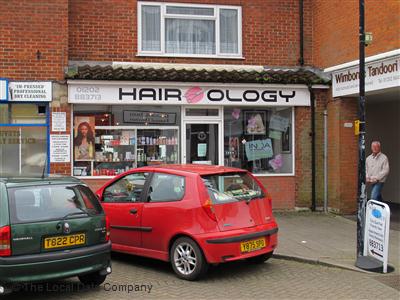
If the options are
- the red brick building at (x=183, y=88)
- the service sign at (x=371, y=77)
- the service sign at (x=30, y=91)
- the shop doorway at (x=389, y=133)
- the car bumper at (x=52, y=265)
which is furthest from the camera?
the shop doorway at (x=389, y=133)

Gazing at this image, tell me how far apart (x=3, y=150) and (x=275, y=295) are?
7.62m

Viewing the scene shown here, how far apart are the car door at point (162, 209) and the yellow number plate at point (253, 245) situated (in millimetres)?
862

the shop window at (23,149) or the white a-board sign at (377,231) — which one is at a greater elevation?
the shop window at (23,149)

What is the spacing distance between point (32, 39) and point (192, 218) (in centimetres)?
671

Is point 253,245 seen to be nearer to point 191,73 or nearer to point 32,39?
point 191,73

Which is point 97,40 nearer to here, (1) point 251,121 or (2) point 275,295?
(1) point 251,121

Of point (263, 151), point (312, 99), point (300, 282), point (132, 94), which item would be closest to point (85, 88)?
point (132, 94)

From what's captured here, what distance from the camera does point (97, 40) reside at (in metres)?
12.0

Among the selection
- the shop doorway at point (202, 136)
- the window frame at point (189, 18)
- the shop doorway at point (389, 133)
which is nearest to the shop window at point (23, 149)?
the window frame at point (189, 18)

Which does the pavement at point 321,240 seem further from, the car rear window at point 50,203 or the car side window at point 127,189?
the car rear window at point 50,203

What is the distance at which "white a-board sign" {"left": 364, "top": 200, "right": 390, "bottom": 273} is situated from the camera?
696 cm

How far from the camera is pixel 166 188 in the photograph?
277 inches

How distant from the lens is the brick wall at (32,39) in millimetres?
10961

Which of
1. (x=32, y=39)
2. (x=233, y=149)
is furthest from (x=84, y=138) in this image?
(x=233, y=149)
